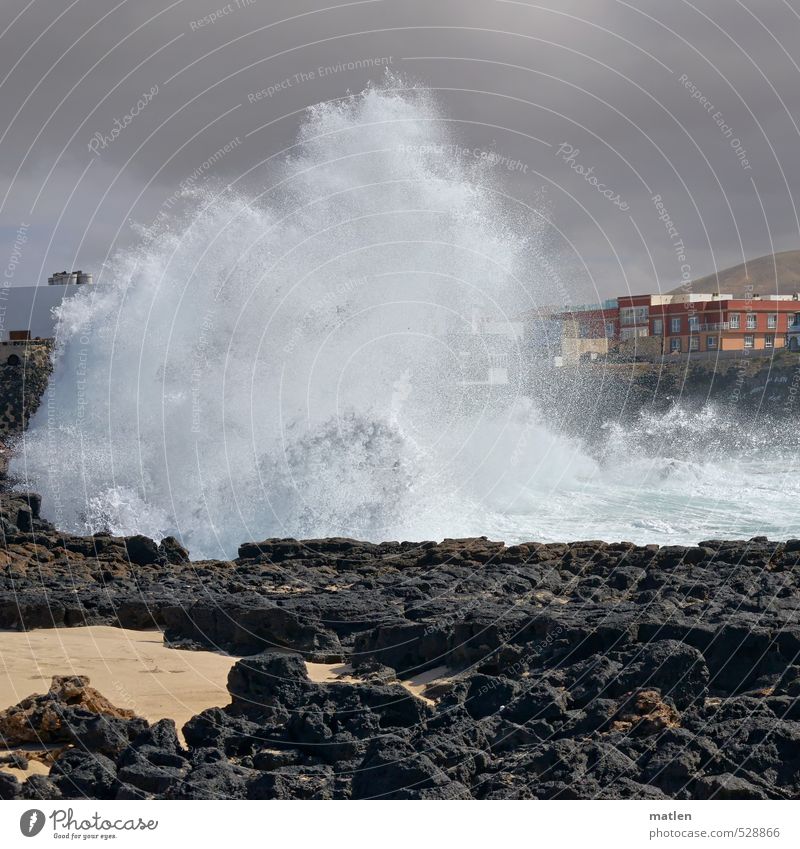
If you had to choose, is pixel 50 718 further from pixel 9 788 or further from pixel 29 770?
pixel 9 788

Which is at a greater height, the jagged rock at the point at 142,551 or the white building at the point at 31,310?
the white building at the point at 31,310

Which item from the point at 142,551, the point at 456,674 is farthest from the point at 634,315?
the point at 456,674

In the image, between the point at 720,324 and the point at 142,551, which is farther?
the point at 720,324

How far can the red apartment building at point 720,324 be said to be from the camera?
75625 mm

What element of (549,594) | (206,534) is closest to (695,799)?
(549,594)

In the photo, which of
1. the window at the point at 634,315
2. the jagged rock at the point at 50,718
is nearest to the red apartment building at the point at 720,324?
the window at the point at 634,315

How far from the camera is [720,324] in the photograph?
7556 centimetres

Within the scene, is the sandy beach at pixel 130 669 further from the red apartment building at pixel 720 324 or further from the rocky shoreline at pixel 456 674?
the red apartment building at pixel 720 324

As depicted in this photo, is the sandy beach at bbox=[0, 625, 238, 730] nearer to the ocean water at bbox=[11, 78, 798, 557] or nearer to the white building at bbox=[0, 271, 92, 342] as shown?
the ocean water at bbox=[11, 78, 798, 557]

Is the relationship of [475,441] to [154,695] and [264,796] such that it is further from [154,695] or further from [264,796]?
[264,796]

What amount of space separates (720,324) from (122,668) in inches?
2657

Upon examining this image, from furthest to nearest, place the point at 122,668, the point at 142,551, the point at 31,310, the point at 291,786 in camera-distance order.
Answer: the point at 31,310 < the point at 142,551 < the point at 122,668 < the point at 291,786

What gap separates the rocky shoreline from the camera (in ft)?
27.6

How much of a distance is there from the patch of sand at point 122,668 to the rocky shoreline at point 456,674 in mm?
558
